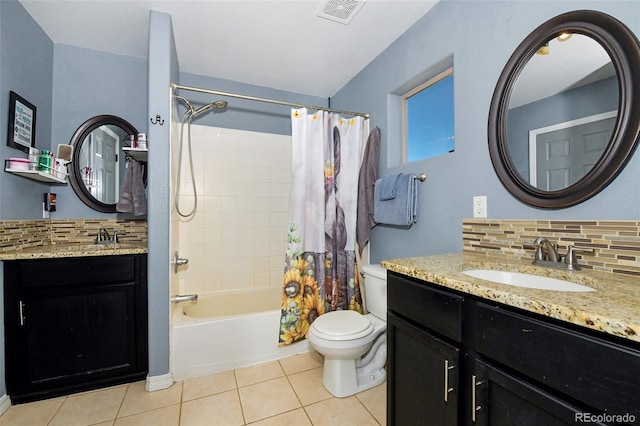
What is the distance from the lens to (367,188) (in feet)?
7.14

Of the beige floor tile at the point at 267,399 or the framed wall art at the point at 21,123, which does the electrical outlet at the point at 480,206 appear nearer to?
the beige floor tile at the point at 267,399

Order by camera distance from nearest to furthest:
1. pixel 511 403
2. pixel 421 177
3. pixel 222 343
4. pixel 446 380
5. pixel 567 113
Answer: pixel 511 403
pixel 446 380
pixel 567 113
pixel 421 177
pixel 222 343

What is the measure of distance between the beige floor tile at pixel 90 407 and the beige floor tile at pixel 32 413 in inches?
1.5

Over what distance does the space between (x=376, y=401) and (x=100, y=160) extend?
2690 mm

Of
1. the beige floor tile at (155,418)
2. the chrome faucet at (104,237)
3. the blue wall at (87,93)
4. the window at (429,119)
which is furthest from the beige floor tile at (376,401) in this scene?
the blue wall at (87,93)

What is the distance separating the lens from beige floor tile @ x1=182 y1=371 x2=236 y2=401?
5.44ft

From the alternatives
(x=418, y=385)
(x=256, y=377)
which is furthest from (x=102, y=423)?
(x=418, y=385)

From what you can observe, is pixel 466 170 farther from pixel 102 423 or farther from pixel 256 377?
pixel 102 423

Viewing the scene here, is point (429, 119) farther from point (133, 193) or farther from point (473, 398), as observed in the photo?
point (133, 193)

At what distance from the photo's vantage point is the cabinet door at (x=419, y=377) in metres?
0.90

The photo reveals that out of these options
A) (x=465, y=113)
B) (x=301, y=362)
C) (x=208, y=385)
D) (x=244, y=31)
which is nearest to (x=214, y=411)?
(x=208, y=385)

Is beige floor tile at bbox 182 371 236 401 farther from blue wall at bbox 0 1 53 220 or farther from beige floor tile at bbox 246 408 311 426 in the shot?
blue wall at bbox 0 1 53 220

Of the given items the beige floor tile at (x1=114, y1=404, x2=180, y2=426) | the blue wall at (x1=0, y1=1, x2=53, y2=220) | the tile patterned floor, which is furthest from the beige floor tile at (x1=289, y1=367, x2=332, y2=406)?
the blue wall at (x1=0, y1=1, x2=53, y2=220)

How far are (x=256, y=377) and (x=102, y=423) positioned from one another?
2.70ft
